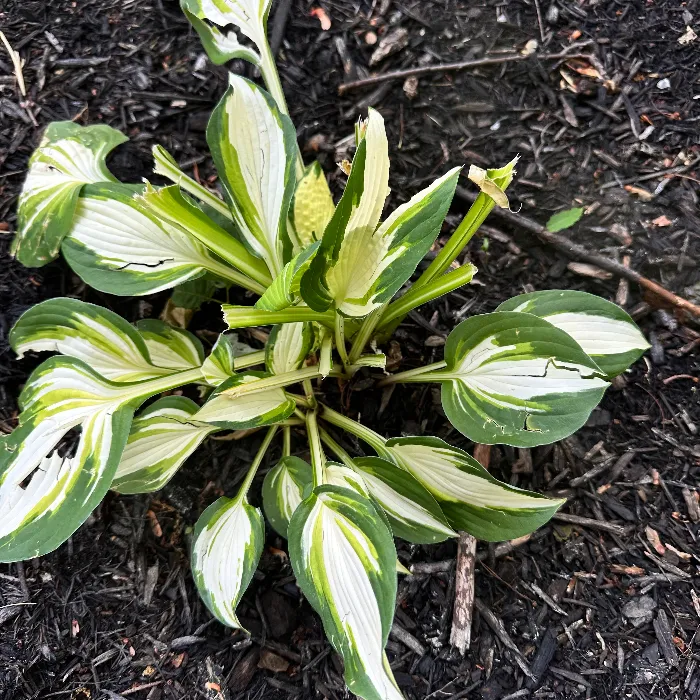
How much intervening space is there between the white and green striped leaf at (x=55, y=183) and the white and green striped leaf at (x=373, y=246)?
0.65 m

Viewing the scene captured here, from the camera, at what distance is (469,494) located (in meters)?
1.07

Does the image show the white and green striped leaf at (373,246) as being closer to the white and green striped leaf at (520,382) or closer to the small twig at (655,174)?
the white and green striped leaf at (520,382)

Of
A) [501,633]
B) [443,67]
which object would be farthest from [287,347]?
[443,67]

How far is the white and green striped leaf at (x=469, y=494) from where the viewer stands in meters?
1.02

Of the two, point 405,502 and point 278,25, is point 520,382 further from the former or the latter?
point 278,25

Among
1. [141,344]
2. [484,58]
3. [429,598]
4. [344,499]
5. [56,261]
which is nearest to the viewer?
[344,499]

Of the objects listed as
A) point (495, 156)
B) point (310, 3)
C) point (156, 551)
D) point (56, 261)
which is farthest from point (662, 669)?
point (310, 3)

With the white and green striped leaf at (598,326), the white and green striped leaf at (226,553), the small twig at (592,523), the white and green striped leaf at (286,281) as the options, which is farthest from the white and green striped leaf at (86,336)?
the small twig at (592,523)

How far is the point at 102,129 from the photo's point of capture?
4.37 feet

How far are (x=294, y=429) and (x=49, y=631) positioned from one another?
2.29 feet

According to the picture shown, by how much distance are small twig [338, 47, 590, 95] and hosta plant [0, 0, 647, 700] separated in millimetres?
380

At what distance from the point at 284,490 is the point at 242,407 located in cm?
29

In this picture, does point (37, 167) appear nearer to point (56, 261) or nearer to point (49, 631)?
point (56, 261)

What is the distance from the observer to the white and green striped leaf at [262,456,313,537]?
1.20m
